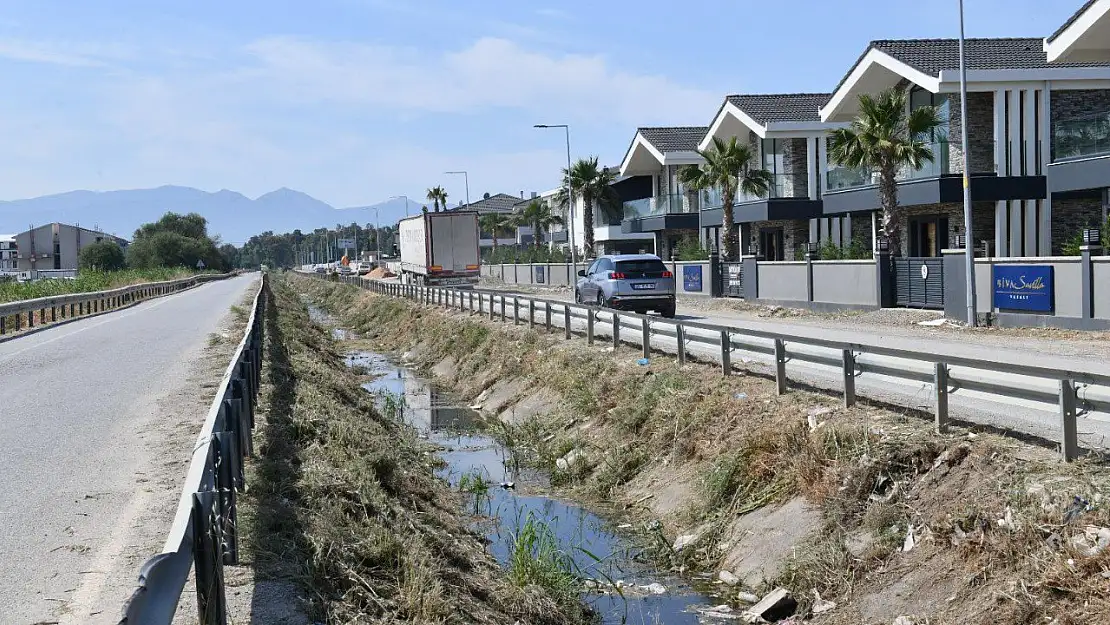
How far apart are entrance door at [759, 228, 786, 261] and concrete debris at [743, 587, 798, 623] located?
3782 cm

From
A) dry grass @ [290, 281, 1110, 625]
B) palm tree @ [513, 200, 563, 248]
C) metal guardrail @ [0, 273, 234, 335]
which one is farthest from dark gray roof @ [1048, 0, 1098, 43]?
palm tree @ [513, 200, 563, 248]

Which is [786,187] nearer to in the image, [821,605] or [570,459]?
[570,459]

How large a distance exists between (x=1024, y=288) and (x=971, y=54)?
1469 cm

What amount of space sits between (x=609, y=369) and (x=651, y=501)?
533 cm

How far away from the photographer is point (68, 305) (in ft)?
123

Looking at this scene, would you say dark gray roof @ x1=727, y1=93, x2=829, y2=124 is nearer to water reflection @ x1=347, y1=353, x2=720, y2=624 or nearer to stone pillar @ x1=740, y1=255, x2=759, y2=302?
stone pillar @ x1=740, y1=255, x2=759, y2=302

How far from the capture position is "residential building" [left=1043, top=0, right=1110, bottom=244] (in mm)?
22359

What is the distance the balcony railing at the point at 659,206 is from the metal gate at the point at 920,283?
90.5 feet

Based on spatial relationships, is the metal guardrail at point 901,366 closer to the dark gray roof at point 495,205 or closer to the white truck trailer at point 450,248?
the white truck trailer at point 450,248

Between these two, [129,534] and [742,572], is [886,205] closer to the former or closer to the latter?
[742,572]

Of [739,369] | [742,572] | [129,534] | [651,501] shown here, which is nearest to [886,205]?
[739,369]

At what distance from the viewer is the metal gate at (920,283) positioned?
25672 millimetres

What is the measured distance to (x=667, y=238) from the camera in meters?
58.2

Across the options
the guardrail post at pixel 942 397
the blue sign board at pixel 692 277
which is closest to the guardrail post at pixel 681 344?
the guardrail post at pixel 942 397
